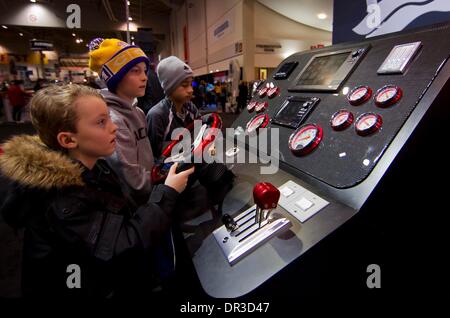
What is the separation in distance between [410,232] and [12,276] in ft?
7.88

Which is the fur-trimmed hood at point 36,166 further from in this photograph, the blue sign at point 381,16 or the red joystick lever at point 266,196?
the blue sign at point 381,16

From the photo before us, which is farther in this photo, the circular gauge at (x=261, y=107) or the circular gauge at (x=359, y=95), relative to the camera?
the circular gauge at (x=261, y=107)

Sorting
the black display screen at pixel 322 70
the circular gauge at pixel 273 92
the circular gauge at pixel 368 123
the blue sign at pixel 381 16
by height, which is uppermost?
the blue sign at pixel 381 16

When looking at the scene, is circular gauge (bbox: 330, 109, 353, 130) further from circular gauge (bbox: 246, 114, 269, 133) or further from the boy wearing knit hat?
the boy wearing knit hat

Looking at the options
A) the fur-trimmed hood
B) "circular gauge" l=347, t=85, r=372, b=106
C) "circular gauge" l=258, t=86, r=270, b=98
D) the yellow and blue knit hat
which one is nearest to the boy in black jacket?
the fur-trimmed hood

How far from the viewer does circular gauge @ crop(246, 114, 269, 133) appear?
1.39 meters

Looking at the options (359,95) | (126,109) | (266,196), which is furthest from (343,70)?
(126,109)

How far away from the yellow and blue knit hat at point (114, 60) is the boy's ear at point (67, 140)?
0.63 metres

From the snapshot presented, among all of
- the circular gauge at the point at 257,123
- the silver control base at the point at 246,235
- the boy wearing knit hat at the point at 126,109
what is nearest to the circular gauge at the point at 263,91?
the circular gauge at the point at 257,123

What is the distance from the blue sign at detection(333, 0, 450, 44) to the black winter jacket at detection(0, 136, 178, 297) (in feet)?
4.95

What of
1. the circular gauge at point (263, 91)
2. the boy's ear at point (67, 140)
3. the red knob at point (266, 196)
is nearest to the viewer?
the red knob at point (266, 196)

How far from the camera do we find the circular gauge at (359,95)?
0.98 metres

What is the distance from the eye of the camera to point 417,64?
90 centimetres
